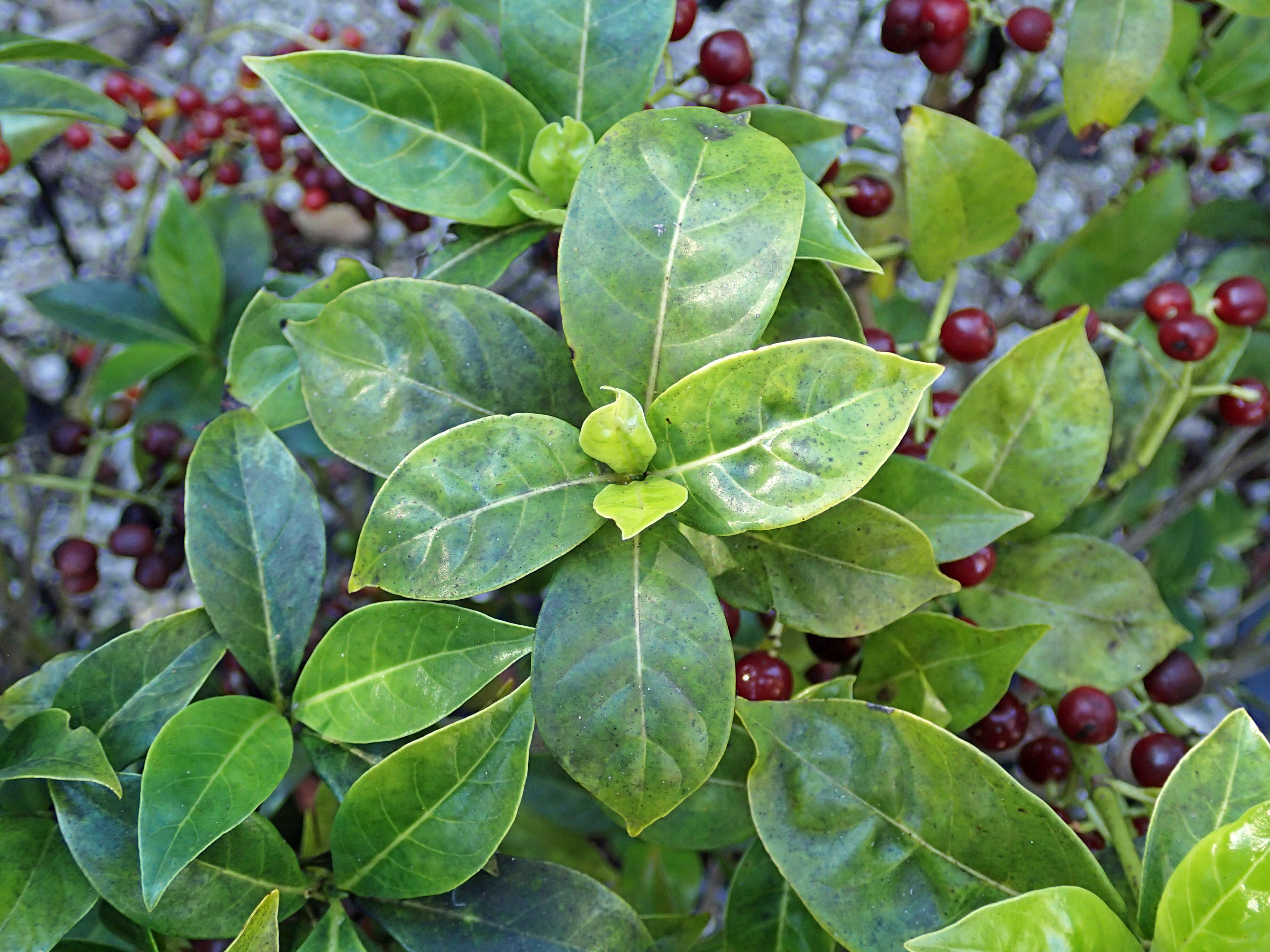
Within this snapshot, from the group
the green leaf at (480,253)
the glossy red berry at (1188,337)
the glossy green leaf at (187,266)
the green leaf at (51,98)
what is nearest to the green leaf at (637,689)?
the green leaf at (480,253)

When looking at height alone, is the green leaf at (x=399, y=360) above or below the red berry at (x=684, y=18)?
below

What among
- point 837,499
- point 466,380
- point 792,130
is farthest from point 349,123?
point 837,499

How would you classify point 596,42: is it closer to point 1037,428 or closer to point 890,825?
point 1037,428

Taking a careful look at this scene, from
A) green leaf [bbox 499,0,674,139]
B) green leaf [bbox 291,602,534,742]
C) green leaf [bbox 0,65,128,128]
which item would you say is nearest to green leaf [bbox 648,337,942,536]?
green leaf [bbox 291,602,534,742]

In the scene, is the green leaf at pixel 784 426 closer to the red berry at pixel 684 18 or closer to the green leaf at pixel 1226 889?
the green leaf at pixel 1226 889

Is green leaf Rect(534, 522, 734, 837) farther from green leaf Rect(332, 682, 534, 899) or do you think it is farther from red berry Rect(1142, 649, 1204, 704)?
red berry Rect(1142, 649, 1204, 704)

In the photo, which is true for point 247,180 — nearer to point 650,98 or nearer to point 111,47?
point 111,47
